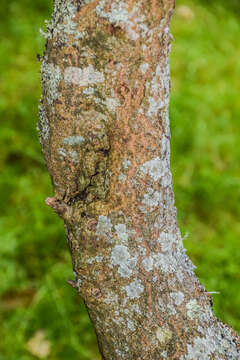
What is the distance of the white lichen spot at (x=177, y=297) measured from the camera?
1.04 metres

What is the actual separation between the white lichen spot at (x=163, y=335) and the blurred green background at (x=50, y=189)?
34.5 inches

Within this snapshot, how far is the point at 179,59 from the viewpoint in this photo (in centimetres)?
328

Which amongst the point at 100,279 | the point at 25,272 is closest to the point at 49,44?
the point at 100,279

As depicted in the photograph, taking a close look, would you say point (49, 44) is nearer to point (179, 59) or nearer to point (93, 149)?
point (93, 149)

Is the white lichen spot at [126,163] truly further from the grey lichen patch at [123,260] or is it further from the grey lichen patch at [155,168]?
the grey lichen patch at [123,260]

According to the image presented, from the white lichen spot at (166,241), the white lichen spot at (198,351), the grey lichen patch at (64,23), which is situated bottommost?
the white lichen spot at (198,351)

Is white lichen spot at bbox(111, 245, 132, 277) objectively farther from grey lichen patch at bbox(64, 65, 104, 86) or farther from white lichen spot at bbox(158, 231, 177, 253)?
grey lichen patch at bbox(64, 65, 104, 86)

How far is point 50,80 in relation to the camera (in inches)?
36.9

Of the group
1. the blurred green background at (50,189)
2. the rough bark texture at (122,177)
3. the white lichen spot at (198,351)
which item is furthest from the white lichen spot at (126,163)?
the blurred green background at (50,189)

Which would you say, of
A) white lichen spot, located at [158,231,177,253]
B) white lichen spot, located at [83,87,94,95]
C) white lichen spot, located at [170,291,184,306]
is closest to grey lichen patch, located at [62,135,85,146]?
white lichen spot, located at [83,87,94,95]

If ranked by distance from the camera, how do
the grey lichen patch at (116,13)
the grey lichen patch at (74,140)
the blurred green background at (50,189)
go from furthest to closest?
the blurred green background at (50,189)
the grey lichen patch at (74,140)
the grey lichen patch at (116,13)

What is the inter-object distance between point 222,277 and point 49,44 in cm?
154

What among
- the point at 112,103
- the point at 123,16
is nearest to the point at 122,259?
the point at 112,103

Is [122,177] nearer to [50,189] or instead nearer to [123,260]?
[123,260]
